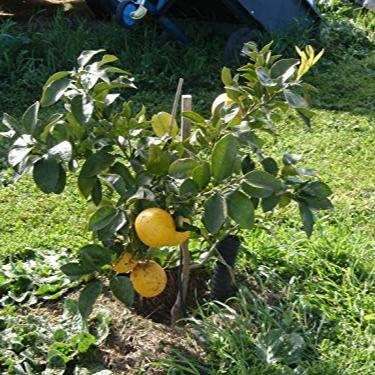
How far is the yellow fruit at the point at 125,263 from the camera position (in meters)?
2.88

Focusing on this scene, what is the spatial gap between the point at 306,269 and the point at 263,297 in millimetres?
307

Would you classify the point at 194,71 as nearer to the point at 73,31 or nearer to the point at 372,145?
the point at 73,31

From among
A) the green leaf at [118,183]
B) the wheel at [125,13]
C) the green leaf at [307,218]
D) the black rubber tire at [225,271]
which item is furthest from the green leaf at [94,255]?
the wheel at [125,13]

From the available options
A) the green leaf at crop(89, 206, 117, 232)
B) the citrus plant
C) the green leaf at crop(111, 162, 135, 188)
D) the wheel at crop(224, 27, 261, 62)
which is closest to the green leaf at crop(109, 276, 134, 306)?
the citrus plant

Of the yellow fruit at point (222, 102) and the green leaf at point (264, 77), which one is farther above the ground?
the green leaf at point (264, 77)

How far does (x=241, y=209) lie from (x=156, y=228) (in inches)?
10.8

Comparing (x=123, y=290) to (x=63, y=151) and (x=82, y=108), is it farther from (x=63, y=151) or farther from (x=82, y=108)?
(x=82, y=108)

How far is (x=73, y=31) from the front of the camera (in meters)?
6.73

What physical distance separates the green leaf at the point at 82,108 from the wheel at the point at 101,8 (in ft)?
15.6

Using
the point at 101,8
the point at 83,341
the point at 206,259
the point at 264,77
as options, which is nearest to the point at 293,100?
the point at 264,77

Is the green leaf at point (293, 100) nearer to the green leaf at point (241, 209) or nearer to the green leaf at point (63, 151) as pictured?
the green leaf at point (241, 209)

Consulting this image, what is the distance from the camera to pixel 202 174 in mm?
2668

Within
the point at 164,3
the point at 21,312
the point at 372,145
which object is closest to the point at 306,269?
the point at 21,312

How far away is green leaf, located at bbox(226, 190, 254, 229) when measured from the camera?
260 cm
